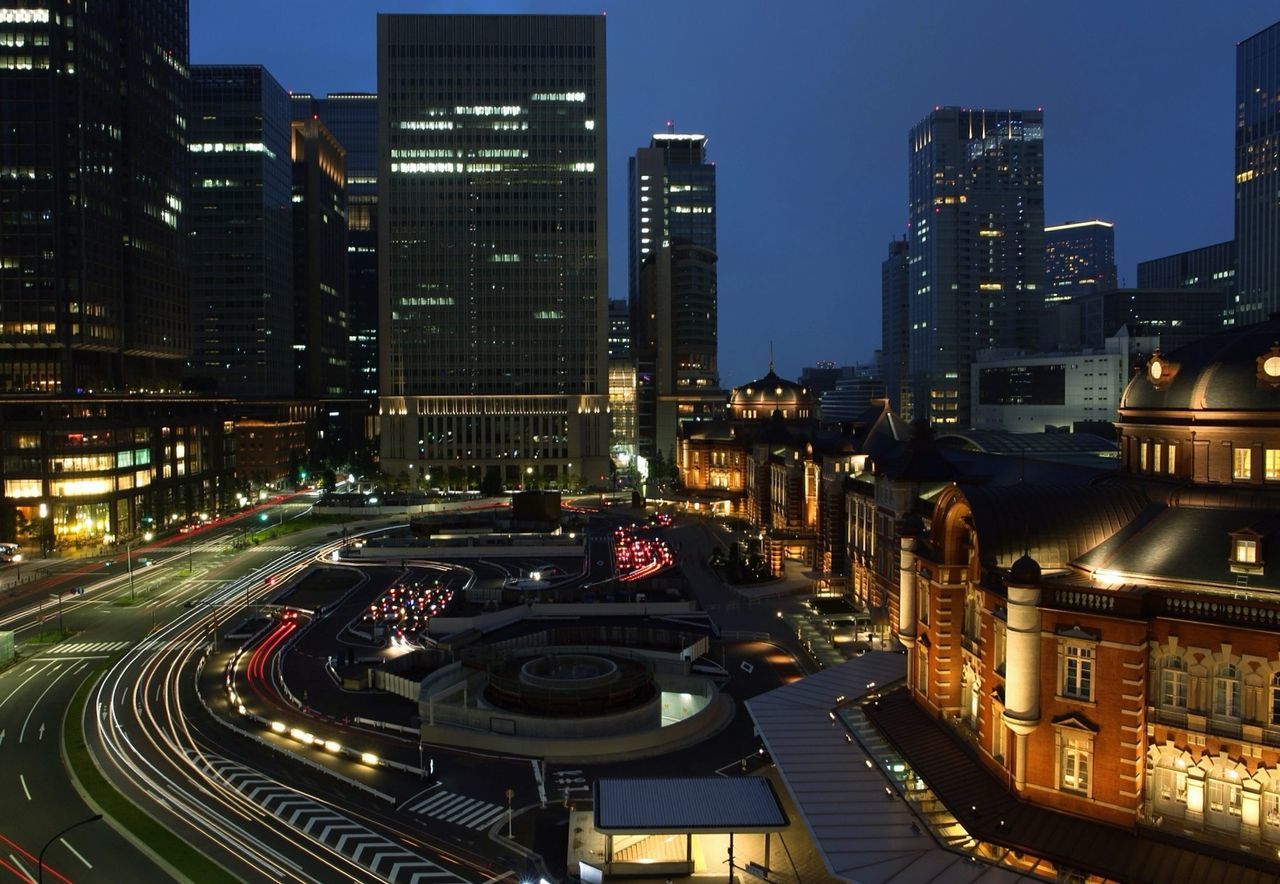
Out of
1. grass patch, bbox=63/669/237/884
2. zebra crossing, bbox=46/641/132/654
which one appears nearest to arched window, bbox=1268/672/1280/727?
grass patch, bbox=63/669/237/884

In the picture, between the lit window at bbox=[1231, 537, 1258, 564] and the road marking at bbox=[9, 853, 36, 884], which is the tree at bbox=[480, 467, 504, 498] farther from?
the lit window at bbox=[1231, 537, 1258, 564]

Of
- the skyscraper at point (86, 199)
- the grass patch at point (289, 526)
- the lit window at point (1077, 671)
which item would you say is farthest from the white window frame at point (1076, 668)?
the skyscraper at point (86, 199)

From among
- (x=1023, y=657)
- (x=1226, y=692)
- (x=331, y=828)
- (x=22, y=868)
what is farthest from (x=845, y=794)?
Answer: (x=22, y=868)

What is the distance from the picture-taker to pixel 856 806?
36.2 meters

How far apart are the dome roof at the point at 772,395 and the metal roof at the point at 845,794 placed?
317ft

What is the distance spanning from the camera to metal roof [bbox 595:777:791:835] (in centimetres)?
3612

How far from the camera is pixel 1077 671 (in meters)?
34.6

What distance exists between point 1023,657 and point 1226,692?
256 inches

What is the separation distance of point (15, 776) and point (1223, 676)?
180 feet

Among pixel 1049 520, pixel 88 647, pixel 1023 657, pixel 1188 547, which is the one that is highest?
pixel 1049 520

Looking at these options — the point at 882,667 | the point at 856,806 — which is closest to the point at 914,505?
the point at 882,667

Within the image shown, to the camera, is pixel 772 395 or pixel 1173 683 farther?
pixel 772 395

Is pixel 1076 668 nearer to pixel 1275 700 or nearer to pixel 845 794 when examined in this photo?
pixel 1275 700

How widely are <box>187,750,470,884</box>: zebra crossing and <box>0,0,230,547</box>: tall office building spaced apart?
80.9 meters
